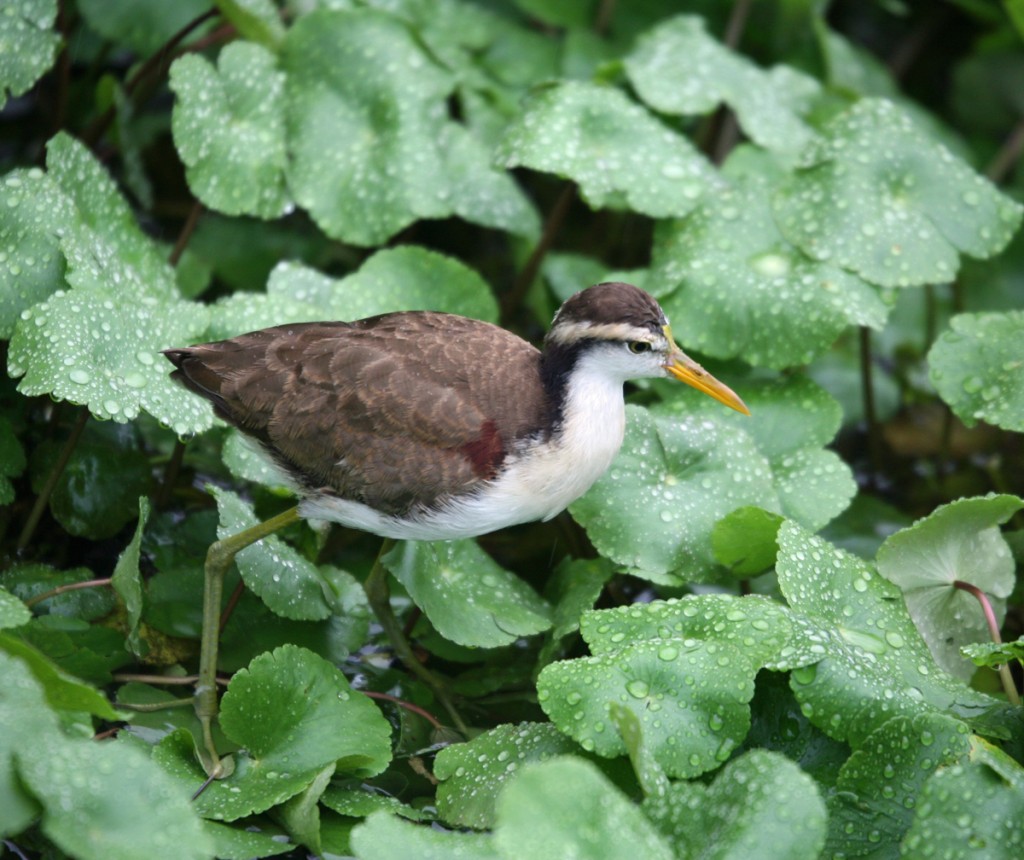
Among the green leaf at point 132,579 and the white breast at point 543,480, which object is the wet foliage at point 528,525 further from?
the white breast at point 543,480

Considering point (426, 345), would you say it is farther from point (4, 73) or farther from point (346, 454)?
point (4, 73)

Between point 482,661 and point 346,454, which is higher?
point 346,454

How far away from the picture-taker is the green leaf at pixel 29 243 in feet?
13.6

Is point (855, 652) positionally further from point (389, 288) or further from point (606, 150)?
point (606, 150)

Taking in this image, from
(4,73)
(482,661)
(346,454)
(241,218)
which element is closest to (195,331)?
(346,454)

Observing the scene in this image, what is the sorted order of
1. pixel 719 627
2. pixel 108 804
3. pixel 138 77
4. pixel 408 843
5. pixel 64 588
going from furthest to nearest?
1. pixel 138 77
2. pixel 64 588
3. pixel 719 627
4. pixel 408 843
5. pixel 108 804

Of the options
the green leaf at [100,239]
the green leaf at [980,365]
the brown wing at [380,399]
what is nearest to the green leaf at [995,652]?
the green leaf at [980,365]

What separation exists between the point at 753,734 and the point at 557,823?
1.05 m

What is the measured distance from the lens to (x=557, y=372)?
12.7ft

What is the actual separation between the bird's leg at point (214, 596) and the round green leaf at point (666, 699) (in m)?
1.00

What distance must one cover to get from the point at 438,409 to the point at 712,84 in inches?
108

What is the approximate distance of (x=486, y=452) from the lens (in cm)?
377

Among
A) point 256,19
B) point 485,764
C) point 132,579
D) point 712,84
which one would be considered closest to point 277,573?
point 132,579

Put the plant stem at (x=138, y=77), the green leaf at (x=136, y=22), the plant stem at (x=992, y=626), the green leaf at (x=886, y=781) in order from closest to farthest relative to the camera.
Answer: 1. the green leaf at (x=886, y=781)
2. the plant stem at (x=992, y=626)
3. the plant stem at (x=138, y=77)
4. the green leaf at (x=136, y=22)
